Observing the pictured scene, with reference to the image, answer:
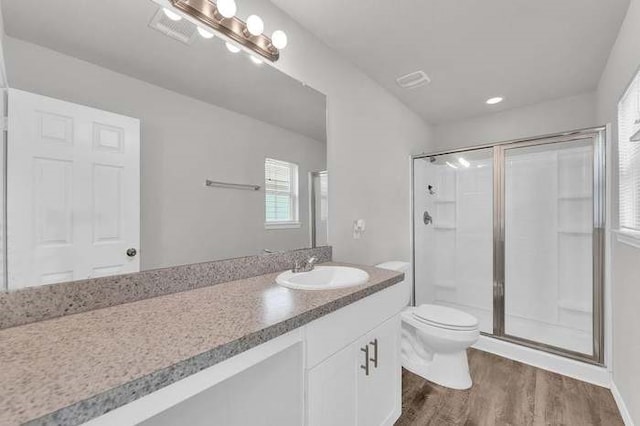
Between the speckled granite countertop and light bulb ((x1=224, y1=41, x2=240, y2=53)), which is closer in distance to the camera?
the speckled granite countertop

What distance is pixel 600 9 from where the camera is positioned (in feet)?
4.86

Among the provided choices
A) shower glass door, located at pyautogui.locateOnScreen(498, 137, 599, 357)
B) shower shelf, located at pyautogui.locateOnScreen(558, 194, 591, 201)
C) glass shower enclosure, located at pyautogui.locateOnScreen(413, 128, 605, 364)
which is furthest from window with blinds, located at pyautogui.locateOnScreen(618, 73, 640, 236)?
shower shelf, located at pyautogui.locateOnScreen(558, 194, 591, 201)

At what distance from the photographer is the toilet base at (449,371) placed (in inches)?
73.4

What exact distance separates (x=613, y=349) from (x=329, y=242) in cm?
205

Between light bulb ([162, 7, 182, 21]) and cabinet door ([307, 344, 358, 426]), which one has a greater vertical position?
light bulb ([162, 7, 182, 21])

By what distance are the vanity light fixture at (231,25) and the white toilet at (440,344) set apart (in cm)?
195

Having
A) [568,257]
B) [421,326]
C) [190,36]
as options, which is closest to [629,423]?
[421,326]

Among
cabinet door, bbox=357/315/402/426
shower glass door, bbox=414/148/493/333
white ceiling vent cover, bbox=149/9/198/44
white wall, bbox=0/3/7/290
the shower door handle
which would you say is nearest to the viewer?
white wall, bbox=0/3/7/290

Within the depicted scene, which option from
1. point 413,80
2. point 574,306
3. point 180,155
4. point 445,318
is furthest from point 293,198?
point 574,306

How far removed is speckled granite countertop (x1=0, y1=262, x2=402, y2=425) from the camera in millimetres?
461

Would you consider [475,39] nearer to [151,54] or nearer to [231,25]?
[231,25]

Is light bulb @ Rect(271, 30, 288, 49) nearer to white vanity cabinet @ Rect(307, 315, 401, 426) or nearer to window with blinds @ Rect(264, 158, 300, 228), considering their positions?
window with blinds @ Rect(264, 158, 300, 228)

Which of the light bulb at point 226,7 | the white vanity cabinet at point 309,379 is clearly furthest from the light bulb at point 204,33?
the white vanity cabinet at point 309,379

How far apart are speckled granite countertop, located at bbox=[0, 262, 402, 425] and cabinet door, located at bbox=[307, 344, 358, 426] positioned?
215 mm
